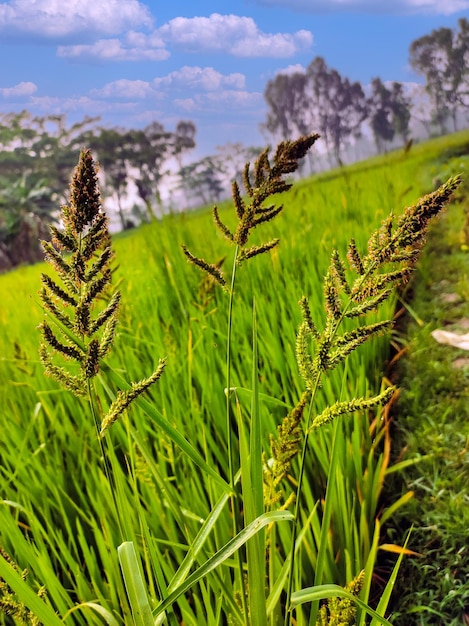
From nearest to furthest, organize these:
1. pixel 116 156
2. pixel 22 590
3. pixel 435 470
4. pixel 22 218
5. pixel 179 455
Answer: pixel 22 590 < pixel 179 455 < pixel 435 470 < pixel 22 218 < pixel 116 156

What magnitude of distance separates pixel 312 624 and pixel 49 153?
5318 centimetres

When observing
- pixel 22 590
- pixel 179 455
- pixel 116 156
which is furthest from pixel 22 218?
pixel 22 590

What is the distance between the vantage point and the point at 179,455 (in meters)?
1.52

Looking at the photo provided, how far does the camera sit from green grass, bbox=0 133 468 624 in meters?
1.04

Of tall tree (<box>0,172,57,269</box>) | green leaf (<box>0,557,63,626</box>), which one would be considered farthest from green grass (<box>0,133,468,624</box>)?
tall tree (<box>0,172,57,269</box>)

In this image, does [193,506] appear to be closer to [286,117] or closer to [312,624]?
[312,624]

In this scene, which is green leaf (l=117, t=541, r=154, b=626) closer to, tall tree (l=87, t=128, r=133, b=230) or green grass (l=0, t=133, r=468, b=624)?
green grass (l=0, t=133, r=468, b=624)

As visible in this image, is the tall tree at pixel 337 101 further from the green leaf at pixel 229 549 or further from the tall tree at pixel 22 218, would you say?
the green leaf at pixel 229 549

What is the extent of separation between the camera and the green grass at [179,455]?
1035 millimetres

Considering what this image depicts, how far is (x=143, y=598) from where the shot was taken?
666mm

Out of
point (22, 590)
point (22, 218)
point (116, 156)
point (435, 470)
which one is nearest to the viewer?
point (22, 590)

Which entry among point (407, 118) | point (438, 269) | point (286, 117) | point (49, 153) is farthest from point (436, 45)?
Result: point (438, 269)

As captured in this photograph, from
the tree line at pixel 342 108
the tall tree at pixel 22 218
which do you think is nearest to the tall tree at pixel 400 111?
the tree line at pixel 342 108

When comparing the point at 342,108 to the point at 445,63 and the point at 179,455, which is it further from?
the point at 179,455
